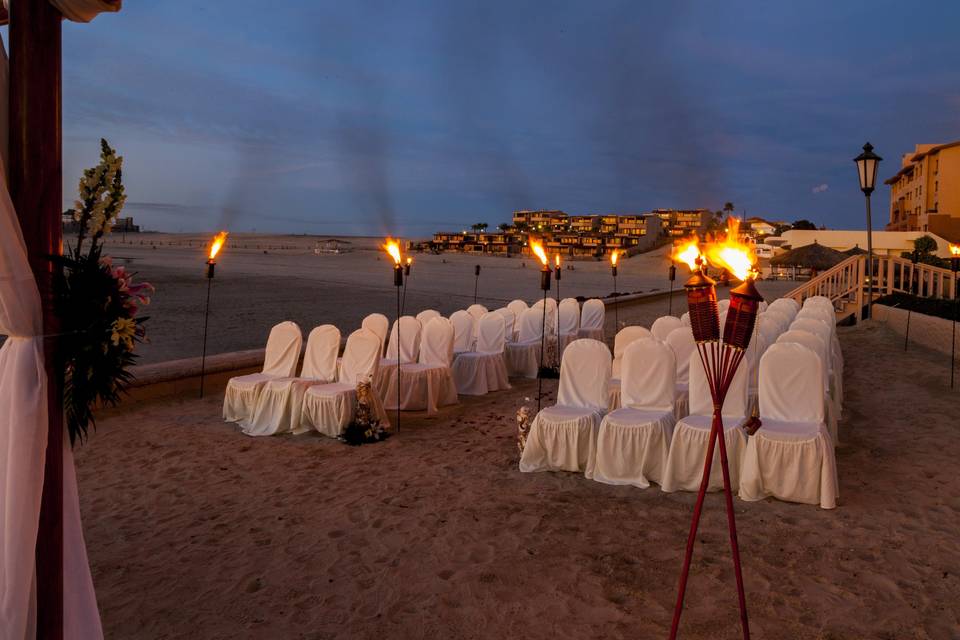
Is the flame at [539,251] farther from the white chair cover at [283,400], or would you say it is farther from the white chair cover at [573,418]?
the white chair cover at [283,400]

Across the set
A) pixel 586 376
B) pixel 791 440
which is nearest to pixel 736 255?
pixel 791 440

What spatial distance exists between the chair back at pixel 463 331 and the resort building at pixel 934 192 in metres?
36.6

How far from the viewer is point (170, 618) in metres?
3.35

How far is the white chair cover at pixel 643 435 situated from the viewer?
5.24m

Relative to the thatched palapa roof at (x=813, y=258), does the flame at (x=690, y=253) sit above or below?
below

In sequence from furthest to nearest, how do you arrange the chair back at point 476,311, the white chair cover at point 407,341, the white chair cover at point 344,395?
the chair back at point 476,311, the white chair cover at point 407,341, the white chair cover at point 344,395

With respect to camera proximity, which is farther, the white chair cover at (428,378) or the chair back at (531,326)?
the chair back at (531,326)

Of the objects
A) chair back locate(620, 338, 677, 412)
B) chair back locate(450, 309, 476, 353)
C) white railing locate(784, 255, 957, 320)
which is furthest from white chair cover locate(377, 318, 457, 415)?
white railing locate(784, 255, 957, 320)

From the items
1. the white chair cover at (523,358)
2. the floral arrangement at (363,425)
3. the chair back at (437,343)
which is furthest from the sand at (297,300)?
the white chair cover at (523,358)

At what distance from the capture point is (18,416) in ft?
7.83

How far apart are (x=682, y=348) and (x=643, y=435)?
7.44 feet

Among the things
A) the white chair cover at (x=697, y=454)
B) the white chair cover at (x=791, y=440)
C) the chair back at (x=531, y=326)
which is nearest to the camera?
the white chair cover at (x=791, y=440)

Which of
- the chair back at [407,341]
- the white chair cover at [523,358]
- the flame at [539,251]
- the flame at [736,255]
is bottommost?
the white chair cover at [523,358]

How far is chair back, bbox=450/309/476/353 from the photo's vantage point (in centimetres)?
945
